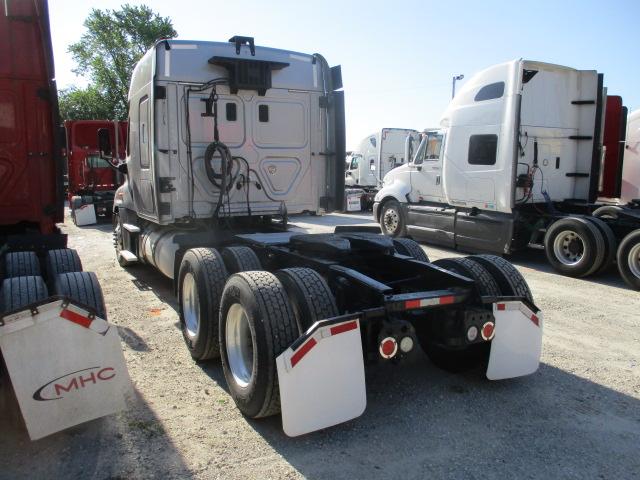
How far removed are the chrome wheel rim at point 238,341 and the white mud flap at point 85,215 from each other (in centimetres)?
1310

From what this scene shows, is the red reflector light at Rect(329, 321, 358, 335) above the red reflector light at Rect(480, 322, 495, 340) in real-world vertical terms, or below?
above

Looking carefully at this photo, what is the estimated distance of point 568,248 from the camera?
28.9 feet

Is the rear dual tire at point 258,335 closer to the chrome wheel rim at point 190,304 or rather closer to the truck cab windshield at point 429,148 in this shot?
the chrome wheel rim at point 190,304

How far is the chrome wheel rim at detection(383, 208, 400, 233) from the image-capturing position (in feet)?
41.6

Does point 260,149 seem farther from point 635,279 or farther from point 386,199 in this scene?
point 386,199

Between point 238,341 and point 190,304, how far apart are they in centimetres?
140

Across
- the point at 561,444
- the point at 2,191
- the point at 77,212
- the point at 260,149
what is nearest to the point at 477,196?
the point at 260,149

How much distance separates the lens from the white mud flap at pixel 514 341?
378 cm

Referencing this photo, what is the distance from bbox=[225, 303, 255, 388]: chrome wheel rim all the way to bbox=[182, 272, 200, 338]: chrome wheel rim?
0.86 metres

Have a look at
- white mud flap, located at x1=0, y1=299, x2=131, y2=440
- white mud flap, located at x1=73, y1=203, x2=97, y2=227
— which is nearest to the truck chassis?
white mud flap, located at x1=0, y1=299, x2=131, y2=440

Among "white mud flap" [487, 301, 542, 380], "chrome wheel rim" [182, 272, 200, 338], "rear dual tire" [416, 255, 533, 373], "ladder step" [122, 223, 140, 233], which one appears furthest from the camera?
"ladder step" [122, 223, 140, 233]

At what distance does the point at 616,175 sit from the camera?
10.5m

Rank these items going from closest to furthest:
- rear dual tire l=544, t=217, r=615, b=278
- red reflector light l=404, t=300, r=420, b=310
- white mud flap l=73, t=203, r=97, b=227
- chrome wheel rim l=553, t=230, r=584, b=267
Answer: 1. red reflector light l=404, t=300, r=420, b=310
2. rear dual tire l=544, t=217, r=615, b=278
3. chrome wheel rim l=553, t=230, r=584, b=267
4. white mud flap l=73, t=203, r=97, b=227

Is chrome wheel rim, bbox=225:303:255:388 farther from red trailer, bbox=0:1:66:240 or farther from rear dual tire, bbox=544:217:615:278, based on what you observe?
rear dual tire, bbox=544:217:615:278
